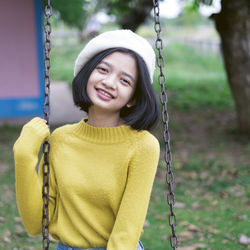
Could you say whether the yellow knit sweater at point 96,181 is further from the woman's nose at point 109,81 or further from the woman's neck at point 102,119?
the woman's nose at point 109,81

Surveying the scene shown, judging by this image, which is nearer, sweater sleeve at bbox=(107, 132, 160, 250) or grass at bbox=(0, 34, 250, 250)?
sweater sleeve at bbox=(107, 132, 160, 250)

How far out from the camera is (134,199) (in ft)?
6.60

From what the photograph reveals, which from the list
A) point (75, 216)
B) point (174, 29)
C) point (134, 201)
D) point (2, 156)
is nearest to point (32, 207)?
point (75, 216)

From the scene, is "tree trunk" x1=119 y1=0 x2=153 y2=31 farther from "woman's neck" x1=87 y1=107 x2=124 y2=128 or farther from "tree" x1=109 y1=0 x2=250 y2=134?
"woman's neck" x1=87 y1=107 x2=124 y2=128

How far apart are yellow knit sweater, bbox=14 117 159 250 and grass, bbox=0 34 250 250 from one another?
6.67ft

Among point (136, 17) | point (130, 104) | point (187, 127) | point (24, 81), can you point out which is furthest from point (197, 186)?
point (136, 17)

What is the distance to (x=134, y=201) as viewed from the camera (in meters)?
2.01

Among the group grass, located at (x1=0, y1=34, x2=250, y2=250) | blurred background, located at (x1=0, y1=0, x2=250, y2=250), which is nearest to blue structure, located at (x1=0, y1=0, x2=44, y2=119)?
blurred background, located at (x1=0, y1=0, x2=250, y2=250)

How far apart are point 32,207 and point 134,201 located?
473 millimetres

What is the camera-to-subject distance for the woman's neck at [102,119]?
7.03 ft

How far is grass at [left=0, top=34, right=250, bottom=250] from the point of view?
13.7ft

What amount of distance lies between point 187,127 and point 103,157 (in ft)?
22.1

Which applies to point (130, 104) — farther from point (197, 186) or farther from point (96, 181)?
point (197, 186)

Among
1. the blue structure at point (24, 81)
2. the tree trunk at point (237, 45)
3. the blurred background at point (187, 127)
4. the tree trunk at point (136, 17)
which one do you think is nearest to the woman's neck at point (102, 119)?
the blurred background at point (187, 127)
